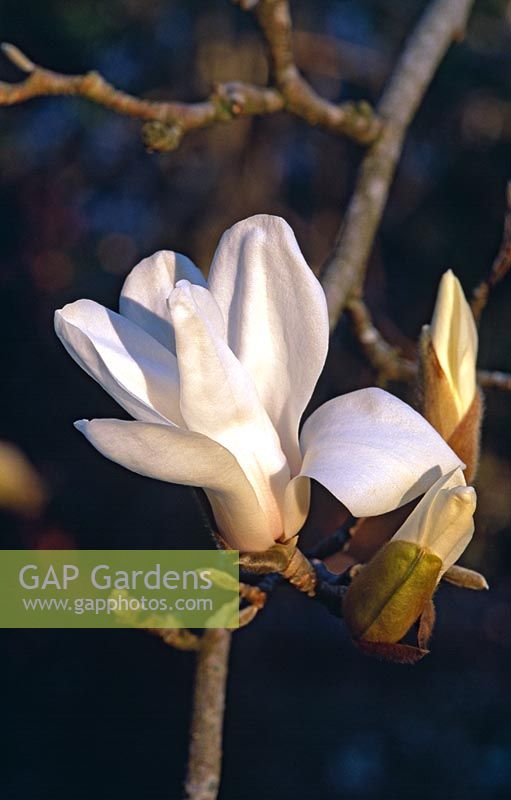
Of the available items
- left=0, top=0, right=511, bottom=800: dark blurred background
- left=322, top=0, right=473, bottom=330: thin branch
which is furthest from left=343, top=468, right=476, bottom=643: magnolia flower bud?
left=0, top=0, right=511, bottom=800: dark blurred background

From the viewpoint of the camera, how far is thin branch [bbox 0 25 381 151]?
36.0 inches

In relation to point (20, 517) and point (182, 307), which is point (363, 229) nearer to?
point (182, 307)

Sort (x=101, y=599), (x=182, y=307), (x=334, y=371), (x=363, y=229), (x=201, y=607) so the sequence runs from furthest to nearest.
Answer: (x=334, y=371)
(x=363, y=229)
(x=101, y=599)
(x=201, y=607)
(x=182, y=307)

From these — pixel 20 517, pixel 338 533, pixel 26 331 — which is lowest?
pixel 20 517

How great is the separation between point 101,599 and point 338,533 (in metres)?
0.26

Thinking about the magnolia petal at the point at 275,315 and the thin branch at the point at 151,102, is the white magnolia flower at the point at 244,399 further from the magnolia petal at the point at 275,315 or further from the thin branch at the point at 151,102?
the thin branch at the point at 151,102

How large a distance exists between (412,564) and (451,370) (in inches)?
7.8

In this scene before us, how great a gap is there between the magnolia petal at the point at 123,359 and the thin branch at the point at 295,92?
46cm

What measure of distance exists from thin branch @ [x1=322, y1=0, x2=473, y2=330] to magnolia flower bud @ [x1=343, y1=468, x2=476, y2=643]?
40cm

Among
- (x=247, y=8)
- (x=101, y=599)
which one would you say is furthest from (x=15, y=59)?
(x=101, y=599)

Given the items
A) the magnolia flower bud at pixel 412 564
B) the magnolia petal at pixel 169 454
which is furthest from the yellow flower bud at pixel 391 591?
the magnolia petal at pixel 169 454

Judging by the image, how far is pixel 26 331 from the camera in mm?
2486

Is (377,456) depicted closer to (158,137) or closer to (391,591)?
(391,591)

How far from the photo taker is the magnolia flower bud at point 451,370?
2.54 feet
